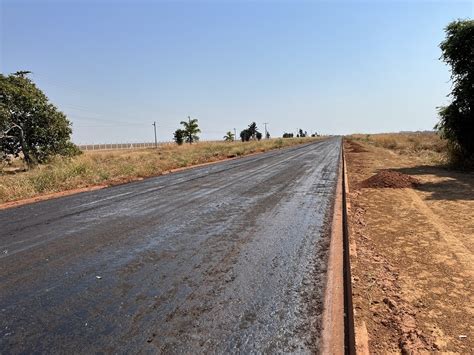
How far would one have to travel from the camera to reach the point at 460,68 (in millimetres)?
17922

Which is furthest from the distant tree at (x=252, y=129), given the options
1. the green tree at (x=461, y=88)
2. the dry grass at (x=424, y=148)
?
the green tree at (x=461, y=88)

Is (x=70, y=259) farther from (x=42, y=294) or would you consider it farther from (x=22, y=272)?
(x=42, y=294)

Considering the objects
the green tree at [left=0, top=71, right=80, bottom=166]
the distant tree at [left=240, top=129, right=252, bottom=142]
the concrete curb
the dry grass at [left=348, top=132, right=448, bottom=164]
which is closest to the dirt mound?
the concrete curb

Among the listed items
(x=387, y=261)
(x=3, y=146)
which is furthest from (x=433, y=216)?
(x=3, y=146)

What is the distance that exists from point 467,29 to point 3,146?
31.5 meters

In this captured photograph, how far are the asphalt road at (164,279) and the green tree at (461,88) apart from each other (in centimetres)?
1226

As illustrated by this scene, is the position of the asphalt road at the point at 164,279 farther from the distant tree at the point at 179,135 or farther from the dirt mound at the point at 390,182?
the distant tree at the point at 179,135

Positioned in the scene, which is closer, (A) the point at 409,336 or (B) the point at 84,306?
(A) the point at 409,336

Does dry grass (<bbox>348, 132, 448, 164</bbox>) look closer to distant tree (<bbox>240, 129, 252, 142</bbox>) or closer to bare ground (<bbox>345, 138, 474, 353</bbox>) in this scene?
bare ground (<bbox>345, 138, 474, 353</bbox>)

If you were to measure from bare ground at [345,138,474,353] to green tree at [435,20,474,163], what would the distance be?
9363mm

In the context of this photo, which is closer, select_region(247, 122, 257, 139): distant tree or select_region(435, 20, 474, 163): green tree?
select_region(435, 20, 474, 163): green tree

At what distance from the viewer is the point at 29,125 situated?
31.1m

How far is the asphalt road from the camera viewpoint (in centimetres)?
343

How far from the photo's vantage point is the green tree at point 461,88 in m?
17.5
